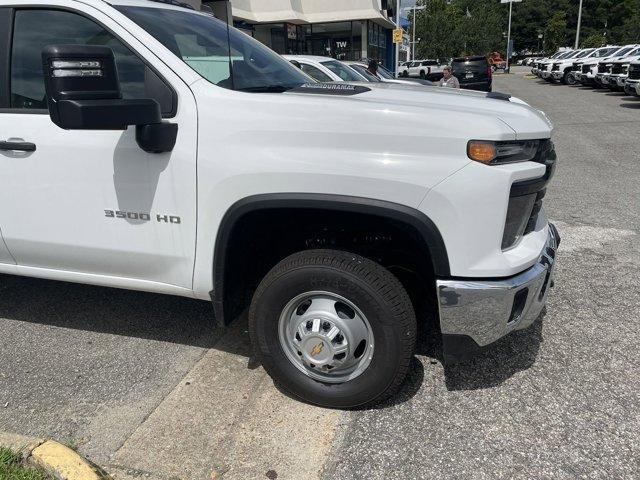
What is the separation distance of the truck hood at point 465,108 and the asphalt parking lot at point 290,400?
54.2 inches

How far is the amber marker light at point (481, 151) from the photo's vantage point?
7.55ft

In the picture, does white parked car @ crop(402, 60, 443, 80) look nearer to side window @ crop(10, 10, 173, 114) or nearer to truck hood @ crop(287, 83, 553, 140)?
truck hood @ crop(287, 83, 553, 140)

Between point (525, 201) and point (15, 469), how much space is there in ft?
8.20

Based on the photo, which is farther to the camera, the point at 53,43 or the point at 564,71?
the point at 564,71

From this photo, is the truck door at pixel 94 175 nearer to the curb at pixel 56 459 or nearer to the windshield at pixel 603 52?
the curb at pixel 56 459

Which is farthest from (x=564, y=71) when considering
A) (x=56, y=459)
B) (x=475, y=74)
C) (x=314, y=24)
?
(x=56, y=459)

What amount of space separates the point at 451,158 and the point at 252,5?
27543mm

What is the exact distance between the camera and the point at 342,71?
11336 millimetres

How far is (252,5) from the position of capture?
2720cm

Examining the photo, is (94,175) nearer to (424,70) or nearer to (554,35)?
(424,70)

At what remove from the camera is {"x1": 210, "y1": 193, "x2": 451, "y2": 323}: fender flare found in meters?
2.38

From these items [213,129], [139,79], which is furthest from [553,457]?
[139,79]

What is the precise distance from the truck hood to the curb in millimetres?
1970

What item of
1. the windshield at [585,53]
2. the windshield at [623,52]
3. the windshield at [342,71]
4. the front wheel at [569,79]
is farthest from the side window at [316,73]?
the windshield at [585,53]
